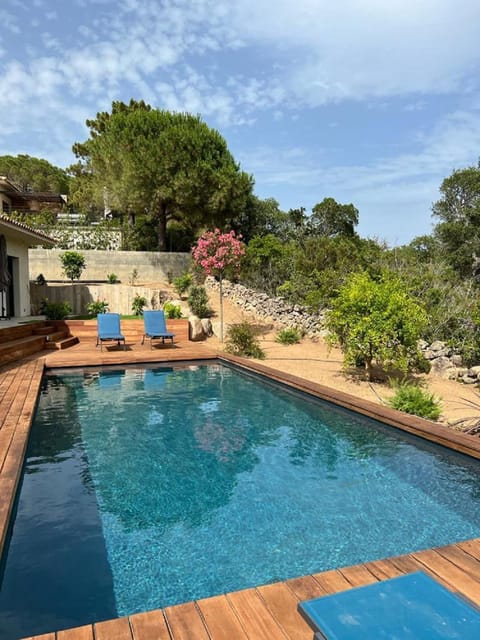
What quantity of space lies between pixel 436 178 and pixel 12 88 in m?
20.7

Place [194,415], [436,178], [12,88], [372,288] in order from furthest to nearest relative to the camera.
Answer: [436,178] < [12,88] < [372,288] < [194,415]

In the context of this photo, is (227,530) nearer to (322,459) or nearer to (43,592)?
(43,592)

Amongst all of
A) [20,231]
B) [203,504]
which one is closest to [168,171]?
[20,231]

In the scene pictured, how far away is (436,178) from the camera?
2336cm

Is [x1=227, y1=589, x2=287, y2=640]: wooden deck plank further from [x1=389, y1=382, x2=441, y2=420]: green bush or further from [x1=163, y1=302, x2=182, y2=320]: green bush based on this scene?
[x1=163, y1=302, x2=182, y2=320]: green bush

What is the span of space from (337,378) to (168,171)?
45.4 feet

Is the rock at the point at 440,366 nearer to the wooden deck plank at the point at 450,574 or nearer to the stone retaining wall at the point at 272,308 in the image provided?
the stone retaining wall at the point at 272,308

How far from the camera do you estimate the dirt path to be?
22.4 ft

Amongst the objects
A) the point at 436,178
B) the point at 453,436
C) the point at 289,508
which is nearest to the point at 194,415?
the point at 289,508

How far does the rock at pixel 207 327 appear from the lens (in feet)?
45.0

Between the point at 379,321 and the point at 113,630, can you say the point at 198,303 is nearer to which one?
the point at 379,321

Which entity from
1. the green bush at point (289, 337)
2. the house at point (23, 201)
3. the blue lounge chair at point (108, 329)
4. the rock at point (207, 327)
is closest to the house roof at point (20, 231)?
the blue lounge chair at point (108, 329)

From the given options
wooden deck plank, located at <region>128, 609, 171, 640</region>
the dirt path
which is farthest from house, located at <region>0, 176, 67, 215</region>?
wooden deck plank, located at <region>128, 609, 171, 640</region>

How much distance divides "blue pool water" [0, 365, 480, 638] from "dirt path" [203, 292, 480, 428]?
5.31 ft
